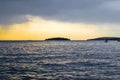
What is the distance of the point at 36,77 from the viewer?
137ft

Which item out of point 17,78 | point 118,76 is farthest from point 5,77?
point 118,76

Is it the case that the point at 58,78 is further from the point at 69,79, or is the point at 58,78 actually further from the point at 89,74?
the point at 89,74

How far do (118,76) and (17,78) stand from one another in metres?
13.4

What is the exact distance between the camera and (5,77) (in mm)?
41438

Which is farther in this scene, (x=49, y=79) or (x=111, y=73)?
(x=111, y=73)

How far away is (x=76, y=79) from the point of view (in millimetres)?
40531

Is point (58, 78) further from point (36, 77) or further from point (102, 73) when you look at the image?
point (102, 73)

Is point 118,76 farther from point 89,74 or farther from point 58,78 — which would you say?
point 58,78

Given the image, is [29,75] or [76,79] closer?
[76,79]

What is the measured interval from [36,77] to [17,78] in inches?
101

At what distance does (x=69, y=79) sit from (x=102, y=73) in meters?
7.53

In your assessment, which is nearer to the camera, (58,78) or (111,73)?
(58,78)

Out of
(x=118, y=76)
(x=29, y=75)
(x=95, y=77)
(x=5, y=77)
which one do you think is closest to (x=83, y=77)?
(x=95, y=77)

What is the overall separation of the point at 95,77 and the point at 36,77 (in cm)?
784
